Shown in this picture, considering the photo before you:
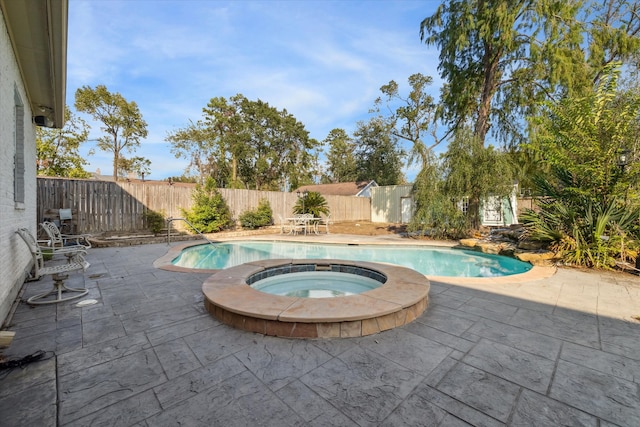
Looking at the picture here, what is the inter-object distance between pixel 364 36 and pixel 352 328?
9928mm

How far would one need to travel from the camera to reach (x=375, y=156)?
27.2 meters

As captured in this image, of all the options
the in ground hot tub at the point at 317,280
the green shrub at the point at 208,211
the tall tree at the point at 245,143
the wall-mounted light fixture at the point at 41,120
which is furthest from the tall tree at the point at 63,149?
the in ground hot tub at the point at 317,280

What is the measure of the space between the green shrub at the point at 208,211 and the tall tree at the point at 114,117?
46.2 ft

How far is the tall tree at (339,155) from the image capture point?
33559mm

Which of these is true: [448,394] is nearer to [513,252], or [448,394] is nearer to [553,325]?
[553,325]

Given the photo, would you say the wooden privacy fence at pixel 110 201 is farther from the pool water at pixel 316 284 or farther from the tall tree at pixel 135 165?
the tall tree at pixel 135 165

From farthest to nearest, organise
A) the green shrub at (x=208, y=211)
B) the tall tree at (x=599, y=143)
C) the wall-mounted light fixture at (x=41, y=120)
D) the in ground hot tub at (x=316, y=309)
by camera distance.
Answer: the green shrub at (x=208, y=211), the wall-mounted light fixture at (x=41, y=120), the tall tree at (x=599, y=143), the in ground hot tub at (x=316, y=309)

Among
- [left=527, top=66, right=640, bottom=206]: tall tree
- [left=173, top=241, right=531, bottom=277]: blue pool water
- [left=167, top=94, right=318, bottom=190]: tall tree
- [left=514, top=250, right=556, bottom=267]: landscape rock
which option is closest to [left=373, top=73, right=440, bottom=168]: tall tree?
[left=167, top=94, right=318, bottom=190]: tall tree

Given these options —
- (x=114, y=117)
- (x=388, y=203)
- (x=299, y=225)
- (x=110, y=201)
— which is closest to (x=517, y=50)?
(x=388, y=203)

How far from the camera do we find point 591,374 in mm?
1919

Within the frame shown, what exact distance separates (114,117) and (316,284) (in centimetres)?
2219

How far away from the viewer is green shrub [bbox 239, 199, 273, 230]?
12248 millimetres

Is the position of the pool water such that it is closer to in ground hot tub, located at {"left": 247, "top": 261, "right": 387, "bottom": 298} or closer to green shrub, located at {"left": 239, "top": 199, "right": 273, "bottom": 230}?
in ground hot tub, located at {"left": 247, "top": 261, "right": 387, "bottom": 298}

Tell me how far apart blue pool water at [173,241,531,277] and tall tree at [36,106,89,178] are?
12767 mm
